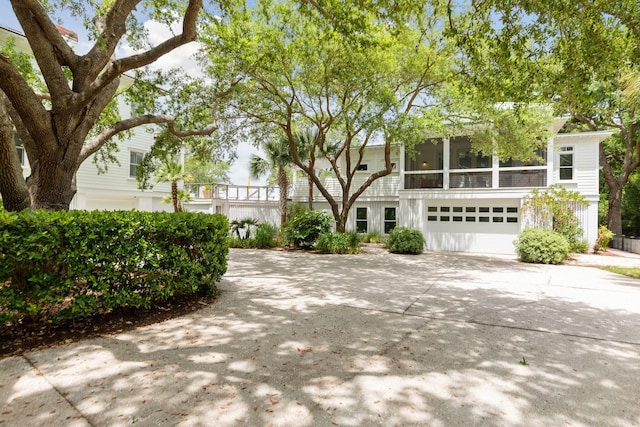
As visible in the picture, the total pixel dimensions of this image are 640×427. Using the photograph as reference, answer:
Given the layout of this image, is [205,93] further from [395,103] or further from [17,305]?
[17,305]

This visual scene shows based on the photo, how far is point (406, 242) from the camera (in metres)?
13.5

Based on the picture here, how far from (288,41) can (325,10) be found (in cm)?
358

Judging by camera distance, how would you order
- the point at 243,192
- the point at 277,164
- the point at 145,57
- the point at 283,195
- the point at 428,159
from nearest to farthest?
the point at 145,57
the point at 428,159
the point at 277,164
the point at 283,195
the point at 243,192

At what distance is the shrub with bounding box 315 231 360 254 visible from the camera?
13.1m

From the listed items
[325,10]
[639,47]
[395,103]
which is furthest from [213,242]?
[395,103]

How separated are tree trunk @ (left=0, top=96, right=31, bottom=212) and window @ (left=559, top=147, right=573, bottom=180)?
18303 mm

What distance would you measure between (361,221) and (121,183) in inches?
496

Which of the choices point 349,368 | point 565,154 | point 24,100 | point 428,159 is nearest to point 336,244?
point 428,159

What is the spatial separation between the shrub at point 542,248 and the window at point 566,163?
15.4ft

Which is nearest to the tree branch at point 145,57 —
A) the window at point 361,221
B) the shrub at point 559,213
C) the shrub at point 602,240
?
the window at point 361,221

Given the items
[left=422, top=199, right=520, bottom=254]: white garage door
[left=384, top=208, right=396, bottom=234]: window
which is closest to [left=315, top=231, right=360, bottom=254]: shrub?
[left=422, top=199, right=520, bottom=254]: white garage door

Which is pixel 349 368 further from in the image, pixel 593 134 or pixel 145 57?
pixel 593 134

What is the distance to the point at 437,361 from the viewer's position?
336 centimetres

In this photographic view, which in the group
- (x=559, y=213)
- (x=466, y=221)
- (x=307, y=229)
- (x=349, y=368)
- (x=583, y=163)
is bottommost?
(x=349, y=368)
